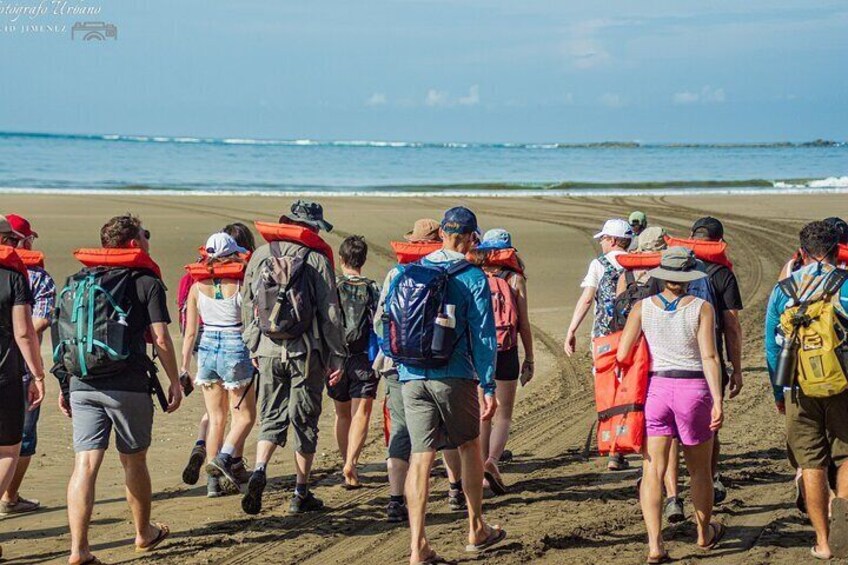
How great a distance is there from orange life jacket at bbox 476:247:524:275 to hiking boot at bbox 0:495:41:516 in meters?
3.55

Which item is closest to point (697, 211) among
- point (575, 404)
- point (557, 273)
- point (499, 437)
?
point (557, 273)

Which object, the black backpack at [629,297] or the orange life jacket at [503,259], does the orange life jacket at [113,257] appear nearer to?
the orange life jacket at [503,259]

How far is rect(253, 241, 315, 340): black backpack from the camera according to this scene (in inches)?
277

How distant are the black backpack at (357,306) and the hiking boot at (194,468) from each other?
1347 mm

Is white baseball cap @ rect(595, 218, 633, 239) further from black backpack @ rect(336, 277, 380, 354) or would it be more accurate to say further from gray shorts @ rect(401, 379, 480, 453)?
gray shorts @ rect(401, 379, 480, 453)

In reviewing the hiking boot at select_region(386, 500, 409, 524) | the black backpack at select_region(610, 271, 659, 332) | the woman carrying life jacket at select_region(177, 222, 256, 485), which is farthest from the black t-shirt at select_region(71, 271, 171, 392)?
the black backpack at select_region(610, 271, 659, 332)

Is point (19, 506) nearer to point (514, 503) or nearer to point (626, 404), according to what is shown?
point (514, 503)

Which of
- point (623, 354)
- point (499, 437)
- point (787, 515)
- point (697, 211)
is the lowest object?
point (787, 515)

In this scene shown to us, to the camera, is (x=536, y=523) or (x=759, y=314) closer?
(x=536, y=523)

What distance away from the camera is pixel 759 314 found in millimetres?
15586

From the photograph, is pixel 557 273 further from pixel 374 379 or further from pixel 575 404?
pixel 374 379

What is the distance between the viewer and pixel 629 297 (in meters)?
7.39

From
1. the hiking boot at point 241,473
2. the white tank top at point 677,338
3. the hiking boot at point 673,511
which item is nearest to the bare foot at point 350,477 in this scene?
the hiking boot at point 241,473

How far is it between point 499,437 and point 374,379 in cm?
100
